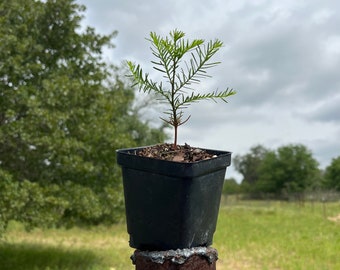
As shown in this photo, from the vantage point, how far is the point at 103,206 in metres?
12.8

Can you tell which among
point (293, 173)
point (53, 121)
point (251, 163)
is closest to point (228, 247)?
point (53, 121)

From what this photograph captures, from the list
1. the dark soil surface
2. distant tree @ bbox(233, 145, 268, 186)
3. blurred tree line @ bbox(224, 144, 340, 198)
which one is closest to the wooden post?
the dark soil surface

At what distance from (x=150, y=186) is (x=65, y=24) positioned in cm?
1108

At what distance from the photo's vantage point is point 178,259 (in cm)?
322

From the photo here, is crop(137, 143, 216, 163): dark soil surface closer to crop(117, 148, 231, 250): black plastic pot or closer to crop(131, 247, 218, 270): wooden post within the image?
crop(117, 148, 231, 250): black plastic pot

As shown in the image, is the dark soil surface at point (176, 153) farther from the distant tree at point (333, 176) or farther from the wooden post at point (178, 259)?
the distant tree at point (333, 176)

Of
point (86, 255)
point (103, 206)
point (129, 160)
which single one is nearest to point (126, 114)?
point (86, 255)

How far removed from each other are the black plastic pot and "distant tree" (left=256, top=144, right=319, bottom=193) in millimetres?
56327

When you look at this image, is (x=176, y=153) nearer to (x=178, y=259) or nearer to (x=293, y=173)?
(x=178, y=259)

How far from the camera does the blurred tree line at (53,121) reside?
36.4ft

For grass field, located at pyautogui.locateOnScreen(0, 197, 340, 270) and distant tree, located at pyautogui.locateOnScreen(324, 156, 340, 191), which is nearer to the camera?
grass field, located at pyautogui.locateOnScreen(0, 197, 340, 270)

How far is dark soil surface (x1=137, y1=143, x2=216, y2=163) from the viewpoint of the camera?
129 inches

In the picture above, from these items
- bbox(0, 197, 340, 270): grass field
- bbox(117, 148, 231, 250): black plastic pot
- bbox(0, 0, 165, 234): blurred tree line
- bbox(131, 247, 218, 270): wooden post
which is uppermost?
bbox(0, 0, 165, 234): blurred tree line

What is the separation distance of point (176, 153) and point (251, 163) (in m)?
72.7
